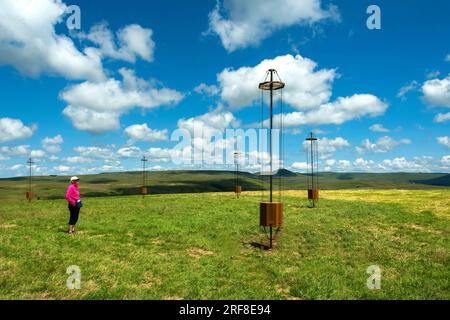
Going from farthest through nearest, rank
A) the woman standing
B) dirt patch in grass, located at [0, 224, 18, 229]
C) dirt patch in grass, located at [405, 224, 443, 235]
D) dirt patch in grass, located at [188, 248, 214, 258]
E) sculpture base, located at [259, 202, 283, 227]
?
dirt patch in grass, located at [405, 224, 443, 235] < dirt patch in grass, located at [0, 224, 18, 229] < the woman standing < sculpture base, located at [259, 202, 283, 227] < dirt patch in grass, located at [188, 248, 214, 258]

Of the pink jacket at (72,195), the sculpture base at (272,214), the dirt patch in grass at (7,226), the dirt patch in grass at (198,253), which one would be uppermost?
the pink jacket at (72,195)

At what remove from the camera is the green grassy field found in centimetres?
1216

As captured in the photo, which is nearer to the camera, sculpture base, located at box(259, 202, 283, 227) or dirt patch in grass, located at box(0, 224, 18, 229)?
sculpture base, located at box(259, 202, 283, 227)

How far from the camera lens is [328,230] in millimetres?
24969

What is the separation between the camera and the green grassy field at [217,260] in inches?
479

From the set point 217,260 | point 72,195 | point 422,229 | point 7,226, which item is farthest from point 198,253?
point 422,229

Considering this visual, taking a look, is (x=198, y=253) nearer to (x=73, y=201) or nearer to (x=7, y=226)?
(x=73, y=201)

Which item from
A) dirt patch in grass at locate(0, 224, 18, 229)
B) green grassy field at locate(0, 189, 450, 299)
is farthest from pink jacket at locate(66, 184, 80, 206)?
dirt patch in grass at locate(0, 224, 18, 229)

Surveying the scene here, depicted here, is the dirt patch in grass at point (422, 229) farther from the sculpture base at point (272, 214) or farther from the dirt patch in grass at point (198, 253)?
the dirt patch in grass at point (198, 253)

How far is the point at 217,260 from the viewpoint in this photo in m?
16.5

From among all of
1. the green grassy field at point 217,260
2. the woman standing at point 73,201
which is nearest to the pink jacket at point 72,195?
the woman standing at point 73,201

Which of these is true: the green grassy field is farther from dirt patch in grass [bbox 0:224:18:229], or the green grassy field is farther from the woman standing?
the woman standing
